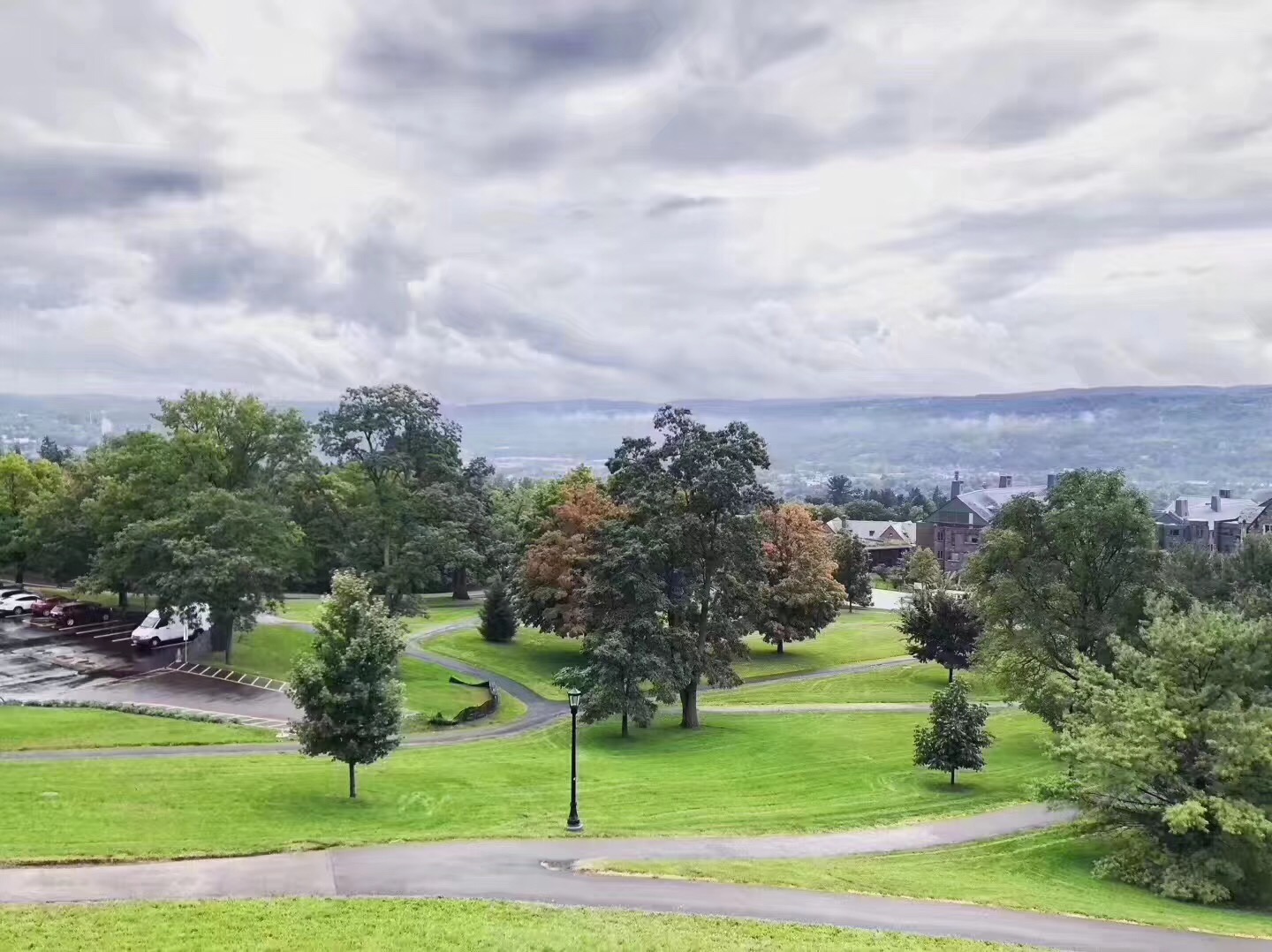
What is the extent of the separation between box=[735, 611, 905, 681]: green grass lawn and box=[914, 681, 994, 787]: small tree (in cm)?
2542

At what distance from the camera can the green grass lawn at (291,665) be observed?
1693 inches

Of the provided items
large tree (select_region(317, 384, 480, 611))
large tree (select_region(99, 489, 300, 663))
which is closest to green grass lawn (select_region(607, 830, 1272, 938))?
large tree (select_region(99, 489, 300, 663))

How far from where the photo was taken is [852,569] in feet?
276

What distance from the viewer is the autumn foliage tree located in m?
49.9

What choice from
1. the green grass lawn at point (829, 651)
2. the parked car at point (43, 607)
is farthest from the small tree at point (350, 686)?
the parked car at point (43, 607)

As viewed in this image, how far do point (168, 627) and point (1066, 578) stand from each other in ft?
139

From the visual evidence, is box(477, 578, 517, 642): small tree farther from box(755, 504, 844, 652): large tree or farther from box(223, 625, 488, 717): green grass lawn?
box(755, 504, 844, 652): large tree

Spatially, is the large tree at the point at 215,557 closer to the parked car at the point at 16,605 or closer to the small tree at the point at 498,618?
the parked car at the point at 16,605

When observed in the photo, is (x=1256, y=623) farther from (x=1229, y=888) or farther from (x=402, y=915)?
(x=402, y=915)

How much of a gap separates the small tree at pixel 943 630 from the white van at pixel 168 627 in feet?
126

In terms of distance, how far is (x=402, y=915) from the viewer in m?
15.3

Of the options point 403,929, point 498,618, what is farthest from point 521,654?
point 403,929

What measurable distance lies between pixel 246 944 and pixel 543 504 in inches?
2016

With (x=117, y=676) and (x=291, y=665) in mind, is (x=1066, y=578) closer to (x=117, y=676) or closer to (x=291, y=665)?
(x=291, y=665)
